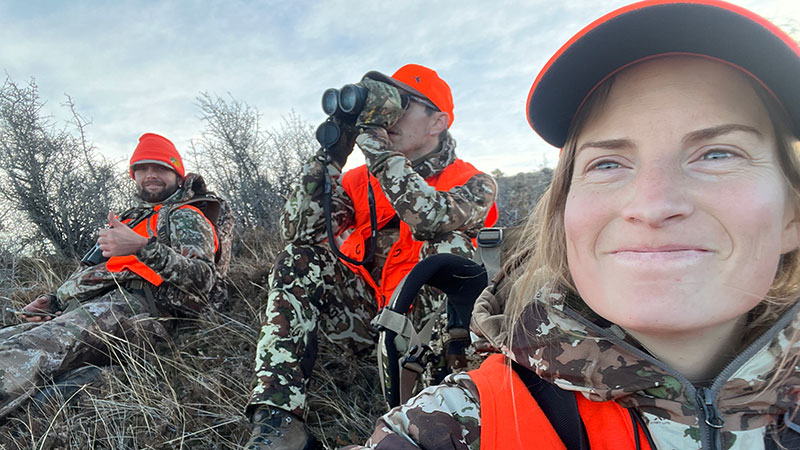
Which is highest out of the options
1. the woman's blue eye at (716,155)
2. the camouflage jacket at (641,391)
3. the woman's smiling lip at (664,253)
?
the woman's blue eye at (716,155)

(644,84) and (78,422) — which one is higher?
(644,84)

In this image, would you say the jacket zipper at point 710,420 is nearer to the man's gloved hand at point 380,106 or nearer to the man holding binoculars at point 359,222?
the man holding binoculars at point 359,222

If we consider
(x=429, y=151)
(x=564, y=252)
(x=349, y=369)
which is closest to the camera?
(x=564, y=252)

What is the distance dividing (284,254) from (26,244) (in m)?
5.59

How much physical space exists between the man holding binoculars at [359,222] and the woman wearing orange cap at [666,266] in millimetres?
1414

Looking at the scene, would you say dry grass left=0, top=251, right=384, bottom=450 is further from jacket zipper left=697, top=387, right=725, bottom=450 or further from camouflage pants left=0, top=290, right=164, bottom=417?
jacket zipper left=697, top=387, right=725, bottom=450

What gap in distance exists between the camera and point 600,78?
1143mm

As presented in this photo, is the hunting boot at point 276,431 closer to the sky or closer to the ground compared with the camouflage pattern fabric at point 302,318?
closer to the ground

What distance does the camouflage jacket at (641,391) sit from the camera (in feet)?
3.13

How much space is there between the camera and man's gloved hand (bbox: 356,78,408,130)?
9.09 ft

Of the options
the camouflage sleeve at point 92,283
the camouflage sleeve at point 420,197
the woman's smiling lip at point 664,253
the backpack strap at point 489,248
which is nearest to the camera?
the woman's smiling lip at point 664,253

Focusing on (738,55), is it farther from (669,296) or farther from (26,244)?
(26,244)

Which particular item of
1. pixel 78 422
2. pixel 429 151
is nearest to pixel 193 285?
pixel 78 422

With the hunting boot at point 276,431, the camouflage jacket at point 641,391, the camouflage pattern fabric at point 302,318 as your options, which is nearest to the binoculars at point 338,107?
the camouflage pattern fabric at point 302,318
